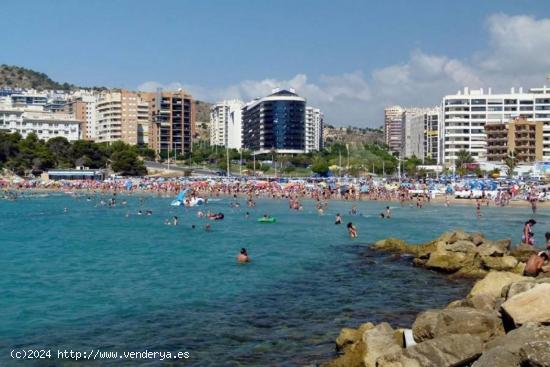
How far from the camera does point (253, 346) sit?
1455 centimetres

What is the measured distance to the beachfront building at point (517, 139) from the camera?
108m

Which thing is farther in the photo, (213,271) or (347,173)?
(347,173)

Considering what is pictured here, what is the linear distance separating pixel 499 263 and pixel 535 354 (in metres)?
15.3

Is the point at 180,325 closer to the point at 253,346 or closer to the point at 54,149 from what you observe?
the point at 253,346

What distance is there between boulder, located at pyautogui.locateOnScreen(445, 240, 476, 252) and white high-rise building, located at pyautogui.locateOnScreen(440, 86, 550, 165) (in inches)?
3696

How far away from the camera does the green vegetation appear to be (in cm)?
11769

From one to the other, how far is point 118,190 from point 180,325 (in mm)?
83678

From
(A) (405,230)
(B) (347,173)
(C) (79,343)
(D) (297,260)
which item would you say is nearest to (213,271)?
(D) (297,260)

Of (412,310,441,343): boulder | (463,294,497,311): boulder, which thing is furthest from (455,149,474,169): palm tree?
(412,310,441,343): boulder

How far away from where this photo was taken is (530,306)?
35.0 feet

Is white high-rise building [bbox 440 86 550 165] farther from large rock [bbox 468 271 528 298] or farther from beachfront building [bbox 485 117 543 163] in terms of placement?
large rock [bbox 468 271 528 298]

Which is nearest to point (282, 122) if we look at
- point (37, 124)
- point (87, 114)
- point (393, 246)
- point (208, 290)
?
point (87, 114)

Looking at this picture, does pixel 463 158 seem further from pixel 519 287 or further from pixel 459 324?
pixel 459 324

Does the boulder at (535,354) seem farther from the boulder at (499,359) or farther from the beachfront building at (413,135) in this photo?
the beachfront building at (413,135)
